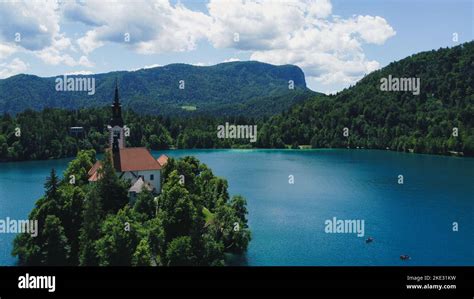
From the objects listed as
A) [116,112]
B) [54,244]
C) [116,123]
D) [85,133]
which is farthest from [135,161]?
[85,133]

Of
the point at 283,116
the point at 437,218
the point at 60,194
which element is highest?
the point at 283,116

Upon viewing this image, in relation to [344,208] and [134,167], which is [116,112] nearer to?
[134,167]

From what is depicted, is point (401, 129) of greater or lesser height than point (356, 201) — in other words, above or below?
above

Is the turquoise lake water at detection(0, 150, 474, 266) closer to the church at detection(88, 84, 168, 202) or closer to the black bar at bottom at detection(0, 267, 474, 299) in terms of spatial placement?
the church at detection(88, 84, 168, 202)

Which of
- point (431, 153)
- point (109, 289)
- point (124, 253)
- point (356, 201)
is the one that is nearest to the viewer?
point (109, 289)

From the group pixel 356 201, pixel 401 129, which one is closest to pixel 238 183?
pixel 356 201

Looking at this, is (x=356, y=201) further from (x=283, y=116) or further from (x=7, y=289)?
(x=283, y=116)

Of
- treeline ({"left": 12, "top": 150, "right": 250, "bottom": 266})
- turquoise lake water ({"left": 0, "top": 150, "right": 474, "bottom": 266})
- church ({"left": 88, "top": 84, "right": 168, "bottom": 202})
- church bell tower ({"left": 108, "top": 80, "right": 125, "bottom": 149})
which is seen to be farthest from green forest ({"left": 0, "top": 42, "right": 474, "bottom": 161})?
treeline ({"left": 12, "top": 150, "right": 250, "bottom": 266})
